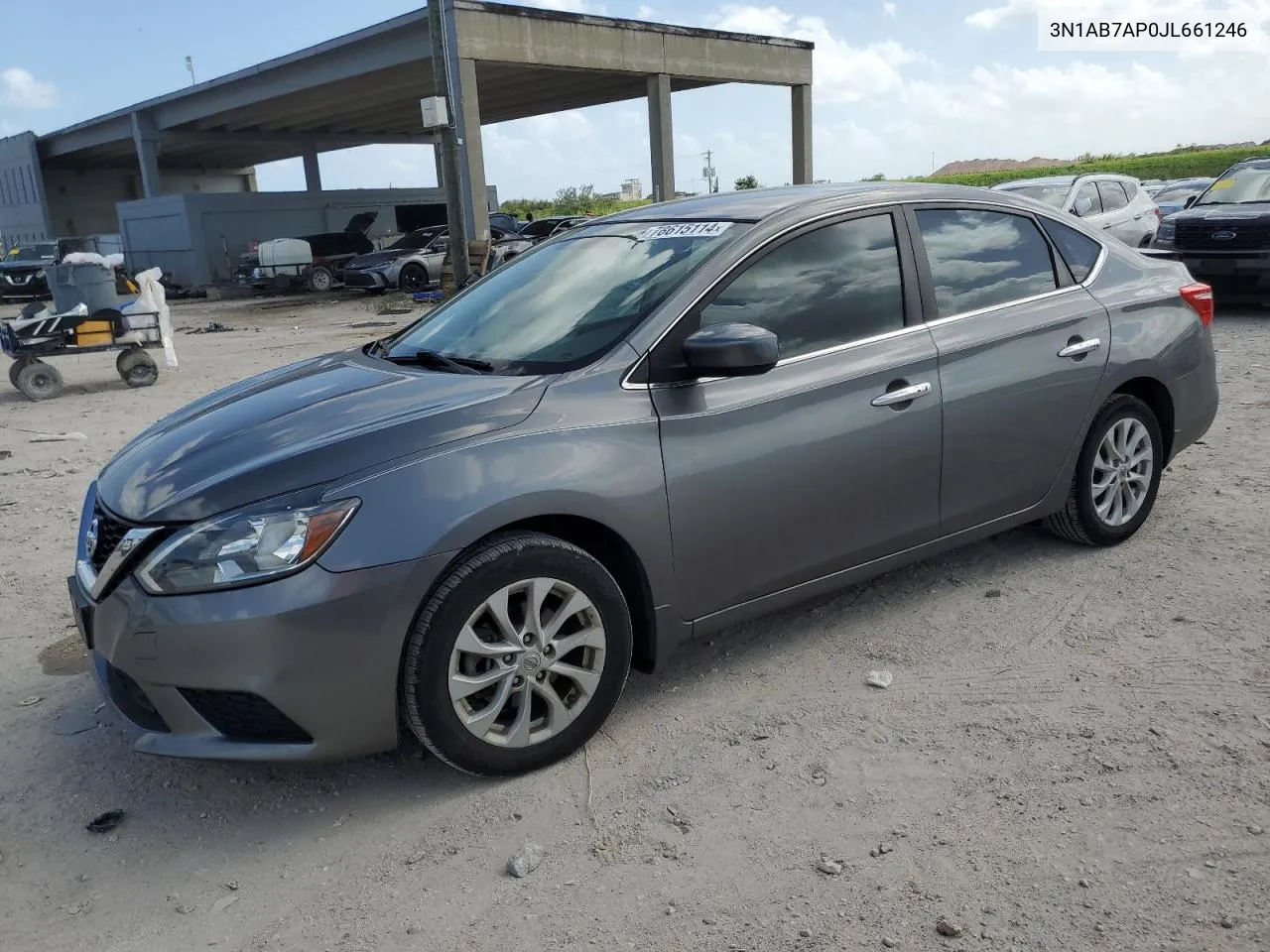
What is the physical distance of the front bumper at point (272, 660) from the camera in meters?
2.71

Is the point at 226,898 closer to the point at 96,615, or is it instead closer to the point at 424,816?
the point at 424,816

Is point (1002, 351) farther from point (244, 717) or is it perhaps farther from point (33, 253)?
point (33, 253)

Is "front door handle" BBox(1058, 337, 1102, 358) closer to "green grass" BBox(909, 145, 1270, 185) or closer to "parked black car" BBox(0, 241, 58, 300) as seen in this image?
"parked black car" BBox(0, 241, 58, 300)

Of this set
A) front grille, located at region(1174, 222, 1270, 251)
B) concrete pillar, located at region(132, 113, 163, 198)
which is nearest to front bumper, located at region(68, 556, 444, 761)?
front grille, located at region(1174, 222, 1270, 251)

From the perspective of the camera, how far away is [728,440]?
11.0 ft

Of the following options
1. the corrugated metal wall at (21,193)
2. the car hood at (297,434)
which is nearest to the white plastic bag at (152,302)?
the car hood at (297,434)

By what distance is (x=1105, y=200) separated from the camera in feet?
45.4

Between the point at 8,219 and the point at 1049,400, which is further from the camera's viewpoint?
the point at 8,219

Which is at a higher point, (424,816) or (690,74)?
(690,74)

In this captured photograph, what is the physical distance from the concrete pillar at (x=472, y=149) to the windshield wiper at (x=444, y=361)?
53.7 ft

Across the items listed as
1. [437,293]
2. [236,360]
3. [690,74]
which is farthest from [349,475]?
[690,74]

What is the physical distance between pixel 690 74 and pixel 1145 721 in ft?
73.4

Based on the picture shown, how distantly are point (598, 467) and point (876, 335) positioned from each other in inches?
50.5

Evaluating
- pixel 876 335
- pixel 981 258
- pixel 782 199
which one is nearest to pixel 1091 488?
pixel 981 258
